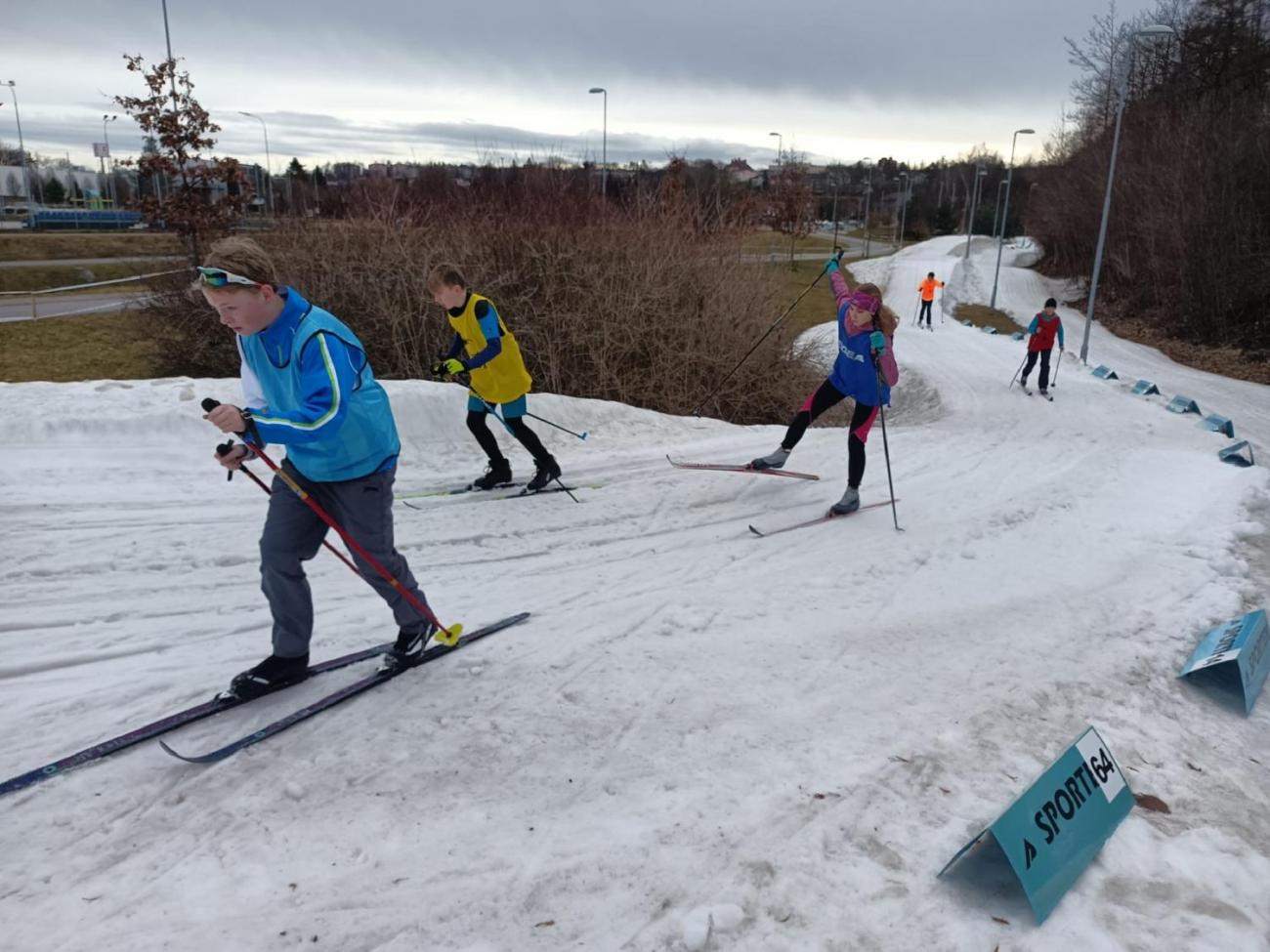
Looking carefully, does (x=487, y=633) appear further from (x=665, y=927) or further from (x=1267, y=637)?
(x=1267, y=637)

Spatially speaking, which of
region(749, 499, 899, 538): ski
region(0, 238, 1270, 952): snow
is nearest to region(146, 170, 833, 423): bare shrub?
region(0, 238, 1270, 952): snow

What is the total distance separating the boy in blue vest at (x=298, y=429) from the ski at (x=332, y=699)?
26 centimetres

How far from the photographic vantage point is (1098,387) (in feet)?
50.9

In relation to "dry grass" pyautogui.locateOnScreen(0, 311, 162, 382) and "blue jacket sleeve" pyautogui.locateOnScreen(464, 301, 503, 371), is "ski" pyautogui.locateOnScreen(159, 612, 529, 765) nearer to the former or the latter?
"blue jacket sleeve" pyautogui.locateOnScreen(464, 301, 503, 371)

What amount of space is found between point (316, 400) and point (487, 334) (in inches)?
138

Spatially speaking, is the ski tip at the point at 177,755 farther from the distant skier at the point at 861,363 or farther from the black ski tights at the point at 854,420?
the black ski tights at the point at 854,420

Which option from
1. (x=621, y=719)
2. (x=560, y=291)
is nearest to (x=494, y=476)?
(x=621, y=719)

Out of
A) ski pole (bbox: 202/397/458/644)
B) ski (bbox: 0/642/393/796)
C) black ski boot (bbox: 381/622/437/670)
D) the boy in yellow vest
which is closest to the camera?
ski (bbox: 0/642/393/796)

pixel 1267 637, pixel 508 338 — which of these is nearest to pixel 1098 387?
pixel 1267 637

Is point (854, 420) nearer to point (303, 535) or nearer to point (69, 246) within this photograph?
point (303, 535)

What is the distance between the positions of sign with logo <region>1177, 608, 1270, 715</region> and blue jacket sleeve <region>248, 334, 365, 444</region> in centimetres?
453

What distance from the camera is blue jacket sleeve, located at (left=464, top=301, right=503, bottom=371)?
21.9 feet

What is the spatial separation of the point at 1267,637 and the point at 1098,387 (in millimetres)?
12108

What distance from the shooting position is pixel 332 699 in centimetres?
372
